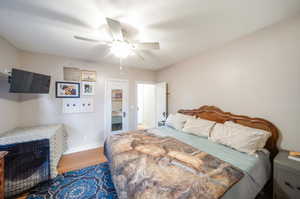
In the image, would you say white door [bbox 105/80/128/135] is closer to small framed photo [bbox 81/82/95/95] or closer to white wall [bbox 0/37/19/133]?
small framed photo [bbox 81/82/95/95]

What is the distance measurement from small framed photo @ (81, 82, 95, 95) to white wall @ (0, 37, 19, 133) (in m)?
1.33

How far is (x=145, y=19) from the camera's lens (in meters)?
1.65

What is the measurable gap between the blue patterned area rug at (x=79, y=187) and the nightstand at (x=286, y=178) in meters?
2.18

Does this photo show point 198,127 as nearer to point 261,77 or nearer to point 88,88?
point 261,77

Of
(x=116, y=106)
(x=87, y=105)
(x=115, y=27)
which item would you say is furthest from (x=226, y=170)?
(x=87, y=105)

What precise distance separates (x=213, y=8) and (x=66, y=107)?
12.3ft

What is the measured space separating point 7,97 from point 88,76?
164 cm

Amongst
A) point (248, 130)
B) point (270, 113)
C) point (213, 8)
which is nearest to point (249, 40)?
point (213, 8)

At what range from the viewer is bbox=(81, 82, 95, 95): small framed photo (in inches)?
131

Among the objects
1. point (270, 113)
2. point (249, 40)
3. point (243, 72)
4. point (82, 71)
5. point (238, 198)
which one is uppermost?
point (249, 40)

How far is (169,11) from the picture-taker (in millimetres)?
1509

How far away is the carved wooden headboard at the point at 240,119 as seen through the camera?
1778 mm

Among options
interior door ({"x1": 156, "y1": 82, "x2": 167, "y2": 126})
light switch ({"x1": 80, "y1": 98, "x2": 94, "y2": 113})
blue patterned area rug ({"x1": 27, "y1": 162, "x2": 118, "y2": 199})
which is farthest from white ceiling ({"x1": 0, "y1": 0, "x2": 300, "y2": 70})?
blue patterned area rug ({"x1": 27, "y1": 162, "x2": 118, "y2": 199})

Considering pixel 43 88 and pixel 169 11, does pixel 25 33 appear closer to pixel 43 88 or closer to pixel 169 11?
pixel 43 88
